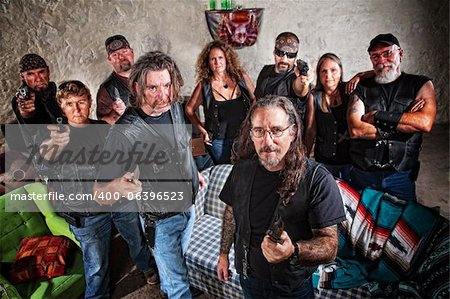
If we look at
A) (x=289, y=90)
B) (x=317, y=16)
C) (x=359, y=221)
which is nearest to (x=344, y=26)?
(x=317, y=16)

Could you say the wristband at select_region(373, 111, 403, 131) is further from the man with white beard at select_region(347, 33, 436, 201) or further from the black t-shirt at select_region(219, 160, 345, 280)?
the black t-shirt at select_region(219, 160, 345, 280)

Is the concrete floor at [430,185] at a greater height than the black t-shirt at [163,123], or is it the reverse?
the black t-shirt at [163,123]

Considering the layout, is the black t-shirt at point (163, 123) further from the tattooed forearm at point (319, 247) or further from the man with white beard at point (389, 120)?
the man with white beard at point (389, 120)

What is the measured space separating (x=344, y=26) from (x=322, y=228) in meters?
4.90

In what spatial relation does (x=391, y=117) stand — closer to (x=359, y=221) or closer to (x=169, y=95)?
(x=359, y=221)

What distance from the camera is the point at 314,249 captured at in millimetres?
1713

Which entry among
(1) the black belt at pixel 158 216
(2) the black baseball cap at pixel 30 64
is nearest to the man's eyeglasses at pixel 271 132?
(1) the black belt at pixel 158 216

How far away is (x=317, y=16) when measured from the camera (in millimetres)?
5766

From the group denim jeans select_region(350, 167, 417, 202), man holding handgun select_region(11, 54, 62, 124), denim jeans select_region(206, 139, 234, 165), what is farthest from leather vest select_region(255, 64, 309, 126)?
man holding handgun select_region(11, 54, 62, 124)

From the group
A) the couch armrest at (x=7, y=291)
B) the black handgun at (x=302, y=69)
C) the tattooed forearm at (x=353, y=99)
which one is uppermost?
the black handgun at (x=302, y=69)

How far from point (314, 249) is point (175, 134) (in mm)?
1138

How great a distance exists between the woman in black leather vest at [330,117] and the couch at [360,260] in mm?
340

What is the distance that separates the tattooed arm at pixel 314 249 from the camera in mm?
1654

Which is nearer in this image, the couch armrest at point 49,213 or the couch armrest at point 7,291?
the couch armrest at point 7,291
